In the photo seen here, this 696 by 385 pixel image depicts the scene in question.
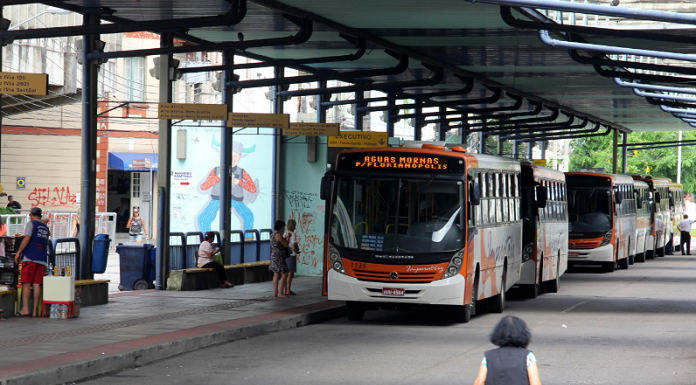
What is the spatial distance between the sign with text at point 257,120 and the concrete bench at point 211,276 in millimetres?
3148

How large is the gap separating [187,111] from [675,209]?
3390 centimetres

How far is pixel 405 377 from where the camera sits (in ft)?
33.8

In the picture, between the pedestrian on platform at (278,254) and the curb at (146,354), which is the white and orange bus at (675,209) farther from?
the curb at (146,354)

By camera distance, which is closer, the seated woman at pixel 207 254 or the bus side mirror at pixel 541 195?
the seated woman at pixel 207 254

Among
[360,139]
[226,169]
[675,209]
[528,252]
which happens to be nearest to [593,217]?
[528,252]

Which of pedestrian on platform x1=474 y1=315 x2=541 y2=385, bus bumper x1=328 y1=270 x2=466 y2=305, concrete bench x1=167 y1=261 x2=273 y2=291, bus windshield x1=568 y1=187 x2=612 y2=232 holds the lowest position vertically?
concrete bench x1=167 y1=261 x2=273 y2=291

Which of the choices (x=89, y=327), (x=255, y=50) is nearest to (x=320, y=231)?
(x=255, y=50)

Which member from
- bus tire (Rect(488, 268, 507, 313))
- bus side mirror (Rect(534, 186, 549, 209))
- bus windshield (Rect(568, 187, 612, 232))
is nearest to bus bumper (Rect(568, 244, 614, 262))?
bus windshield (Rect(568, 187, 612, 232))

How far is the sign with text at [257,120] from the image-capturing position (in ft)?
62.6

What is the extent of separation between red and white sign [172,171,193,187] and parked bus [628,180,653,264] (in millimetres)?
15673

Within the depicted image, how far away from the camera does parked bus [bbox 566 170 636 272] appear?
98.0 feet

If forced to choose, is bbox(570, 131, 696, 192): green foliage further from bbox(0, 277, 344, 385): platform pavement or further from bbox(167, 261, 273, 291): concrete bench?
bbox(0, 277, 344, 385): platform pavement

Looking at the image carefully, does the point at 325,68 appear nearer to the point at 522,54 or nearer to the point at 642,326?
the point at 522,54

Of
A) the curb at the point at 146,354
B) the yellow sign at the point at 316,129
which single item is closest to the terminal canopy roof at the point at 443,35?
the yellow sign at the point at 316,129
